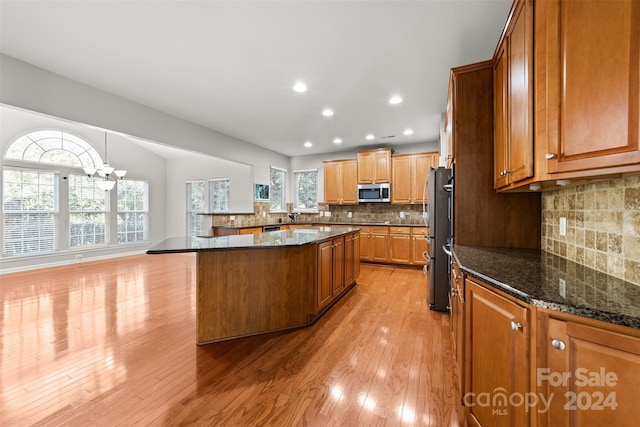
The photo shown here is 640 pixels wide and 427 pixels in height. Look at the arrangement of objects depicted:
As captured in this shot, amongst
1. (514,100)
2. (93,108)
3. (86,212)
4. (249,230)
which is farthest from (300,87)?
(86,212)

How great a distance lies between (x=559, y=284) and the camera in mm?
1118

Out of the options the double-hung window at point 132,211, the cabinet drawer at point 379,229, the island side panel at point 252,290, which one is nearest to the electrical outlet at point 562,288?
the island side panel at point 252,290

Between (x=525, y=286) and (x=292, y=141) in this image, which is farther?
(x=292, y=141)

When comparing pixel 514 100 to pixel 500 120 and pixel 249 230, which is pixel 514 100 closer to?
pixel 500 120

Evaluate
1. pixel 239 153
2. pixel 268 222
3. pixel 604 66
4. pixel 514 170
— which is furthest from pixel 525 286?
pixel 268 222

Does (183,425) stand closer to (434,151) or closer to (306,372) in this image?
(306,372)

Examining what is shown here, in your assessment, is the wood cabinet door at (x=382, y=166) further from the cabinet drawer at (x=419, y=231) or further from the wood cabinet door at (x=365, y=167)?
the cabinet drawer at (x=419, y=231)

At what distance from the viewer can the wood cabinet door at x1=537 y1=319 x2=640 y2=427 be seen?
76cm

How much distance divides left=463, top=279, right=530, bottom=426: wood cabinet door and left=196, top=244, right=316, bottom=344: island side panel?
5.30ft

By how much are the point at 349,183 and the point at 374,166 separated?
73 centimetres

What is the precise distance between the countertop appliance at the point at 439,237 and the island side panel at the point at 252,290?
1453 millimetres

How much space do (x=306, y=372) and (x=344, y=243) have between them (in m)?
1.90

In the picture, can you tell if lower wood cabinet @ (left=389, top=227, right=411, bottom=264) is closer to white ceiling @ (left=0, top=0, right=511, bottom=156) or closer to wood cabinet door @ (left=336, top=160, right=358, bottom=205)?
wood cabinet door @ (left=336, top=160, right=358, bottom=205)

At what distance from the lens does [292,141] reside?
580 cm
